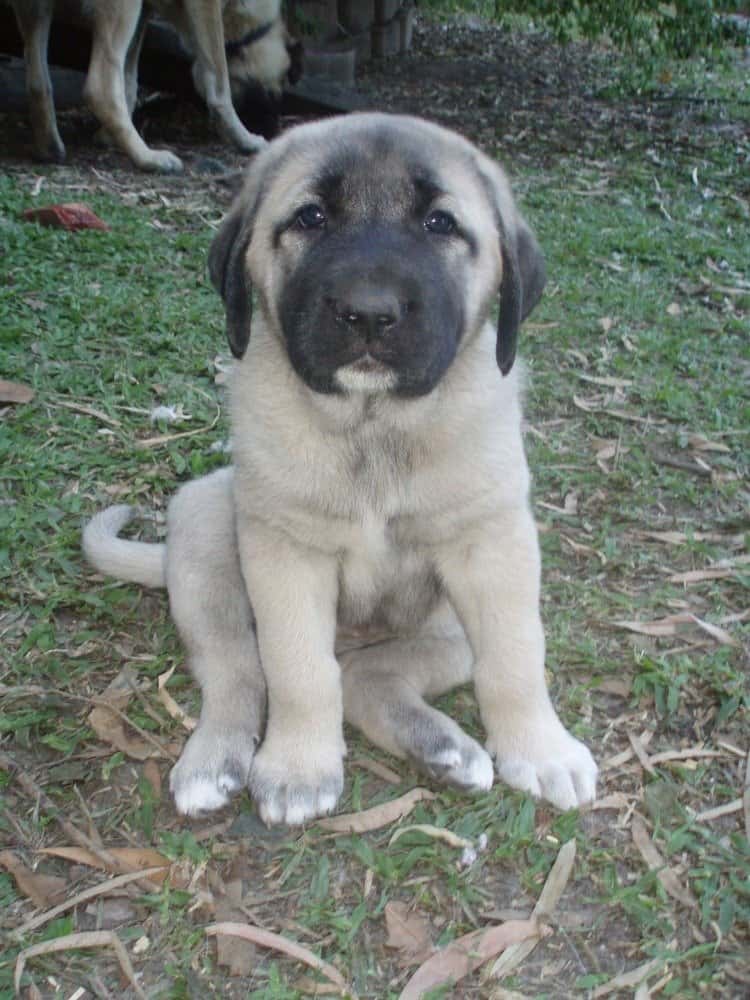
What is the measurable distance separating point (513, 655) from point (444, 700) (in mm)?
450

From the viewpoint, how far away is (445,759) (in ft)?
8.88

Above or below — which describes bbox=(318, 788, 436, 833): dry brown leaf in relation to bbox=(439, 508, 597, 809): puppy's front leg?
below

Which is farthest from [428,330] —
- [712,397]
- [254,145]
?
[254,145]

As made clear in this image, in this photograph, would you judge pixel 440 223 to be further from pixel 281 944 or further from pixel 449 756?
pixel 281 944

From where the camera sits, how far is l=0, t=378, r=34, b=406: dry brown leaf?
445 cm

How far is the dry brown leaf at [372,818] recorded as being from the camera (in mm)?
2650

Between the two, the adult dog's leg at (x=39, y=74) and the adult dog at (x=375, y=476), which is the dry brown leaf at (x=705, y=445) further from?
the adult dog's leg at (x=39, y=74)

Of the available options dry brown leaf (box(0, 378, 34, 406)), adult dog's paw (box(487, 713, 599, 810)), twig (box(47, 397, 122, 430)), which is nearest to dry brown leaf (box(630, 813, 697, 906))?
adult dog's paw (box(487, 713, 599, 810))

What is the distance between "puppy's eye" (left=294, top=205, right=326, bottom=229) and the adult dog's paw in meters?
1.37

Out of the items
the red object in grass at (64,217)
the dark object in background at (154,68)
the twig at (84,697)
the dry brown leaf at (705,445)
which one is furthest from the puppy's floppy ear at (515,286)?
the dark object in background at (154,68)

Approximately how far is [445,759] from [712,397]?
9.19 feet

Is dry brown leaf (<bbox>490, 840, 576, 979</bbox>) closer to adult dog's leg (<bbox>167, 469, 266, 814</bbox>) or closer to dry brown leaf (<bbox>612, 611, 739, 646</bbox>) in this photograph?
adult dog's leg (<bbox>167, 469, 266, 814</bbox>)

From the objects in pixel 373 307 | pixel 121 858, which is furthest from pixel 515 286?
pixel 121 858

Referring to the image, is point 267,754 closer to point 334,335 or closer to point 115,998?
point 115,998
